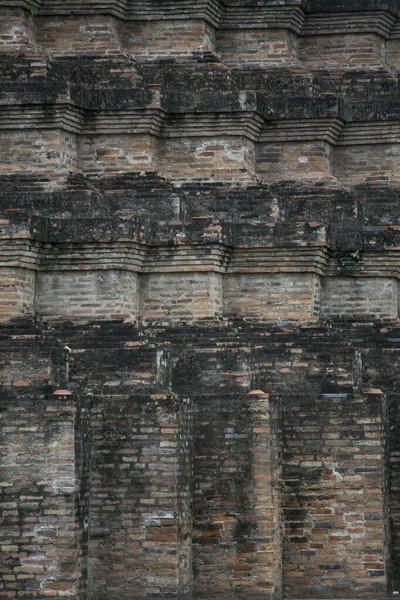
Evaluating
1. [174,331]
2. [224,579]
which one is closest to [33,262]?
[174,331]

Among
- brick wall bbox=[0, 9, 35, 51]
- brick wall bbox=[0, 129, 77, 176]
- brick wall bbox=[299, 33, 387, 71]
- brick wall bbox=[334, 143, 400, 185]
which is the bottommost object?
brick wall bbox=[0, 129, 77, 176]

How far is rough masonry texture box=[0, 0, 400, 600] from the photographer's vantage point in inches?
987

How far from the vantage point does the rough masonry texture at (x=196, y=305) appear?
82.3 feet

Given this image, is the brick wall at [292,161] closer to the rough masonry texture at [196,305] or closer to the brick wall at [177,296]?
the rough masonry texture at [196,305]

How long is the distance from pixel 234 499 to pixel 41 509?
115 inches

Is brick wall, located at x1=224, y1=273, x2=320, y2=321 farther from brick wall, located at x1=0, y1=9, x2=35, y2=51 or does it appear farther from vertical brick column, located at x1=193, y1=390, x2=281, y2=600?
brick wall, located at x1=0, y1=9, x2=35, y2=51

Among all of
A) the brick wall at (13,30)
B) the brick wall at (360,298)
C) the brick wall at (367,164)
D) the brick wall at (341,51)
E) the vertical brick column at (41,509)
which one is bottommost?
the vertical brick column at (41,509)

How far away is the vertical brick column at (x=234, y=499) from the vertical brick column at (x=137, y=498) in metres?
0.60

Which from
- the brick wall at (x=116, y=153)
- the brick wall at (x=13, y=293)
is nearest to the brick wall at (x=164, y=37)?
the brick wall at (x=116, y=153)

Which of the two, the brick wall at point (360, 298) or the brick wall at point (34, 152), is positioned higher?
the brick wall at point (34, 152)

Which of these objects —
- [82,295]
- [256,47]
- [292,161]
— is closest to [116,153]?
[82,295]

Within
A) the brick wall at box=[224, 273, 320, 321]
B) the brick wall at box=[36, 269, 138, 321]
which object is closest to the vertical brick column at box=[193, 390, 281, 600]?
the brick wall at box=[36, 269, 138, 321]

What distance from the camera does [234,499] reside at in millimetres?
25891

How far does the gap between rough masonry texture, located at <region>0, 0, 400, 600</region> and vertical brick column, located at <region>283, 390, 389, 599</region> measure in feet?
0.09
